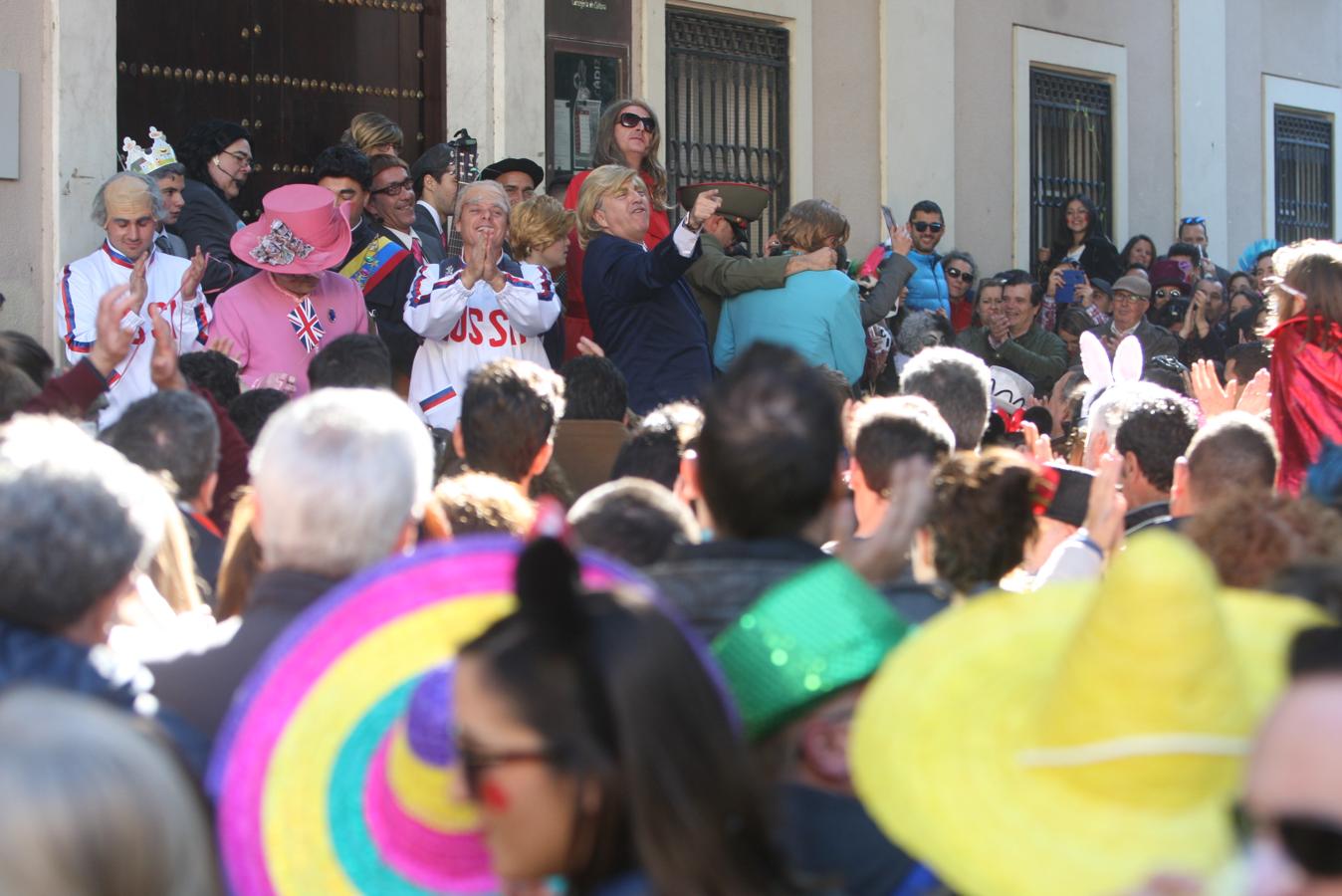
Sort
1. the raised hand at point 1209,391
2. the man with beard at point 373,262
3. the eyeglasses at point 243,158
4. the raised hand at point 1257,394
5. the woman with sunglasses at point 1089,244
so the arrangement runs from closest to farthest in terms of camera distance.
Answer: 1. the raised hand at point 1209,391
2. the raised hand at point 1257,394
3. the man with beard at point 373,262
4. the eyeglasses at point 243,158
5. the woman with sunglasses at point 1089,244

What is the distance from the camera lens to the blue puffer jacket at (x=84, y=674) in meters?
2.62

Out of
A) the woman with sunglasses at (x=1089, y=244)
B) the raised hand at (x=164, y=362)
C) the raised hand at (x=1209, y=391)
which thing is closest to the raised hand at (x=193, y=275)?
the raised hand at (x=164, y=362)

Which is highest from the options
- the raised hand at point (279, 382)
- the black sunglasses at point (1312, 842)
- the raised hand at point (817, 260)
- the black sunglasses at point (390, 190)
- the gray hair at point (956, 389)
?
the black sunglasses at point (390, 190)

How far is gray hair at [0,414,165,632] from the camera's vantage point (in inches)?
107

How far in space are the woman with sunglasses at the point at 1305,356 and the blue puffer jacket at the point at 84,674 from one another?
5083 millimetres

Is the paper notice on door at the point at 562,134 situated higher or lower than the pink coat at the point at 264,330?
higher

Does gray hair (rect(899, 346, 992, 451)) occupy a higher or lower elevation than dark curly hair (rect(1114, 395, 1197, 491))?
higher

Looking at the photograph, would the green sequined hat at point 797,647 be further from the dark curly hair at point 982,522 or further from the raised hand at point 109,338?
the raised hand at point 109,338

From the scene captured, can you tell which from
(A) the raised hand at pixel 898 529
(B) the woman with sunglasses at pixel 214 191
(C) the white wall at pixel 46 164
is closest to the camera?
(A) the raised hand at pixel 898 529

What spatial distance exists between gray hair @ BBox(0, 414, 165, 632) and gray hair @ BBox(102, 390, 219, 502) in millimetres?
1623

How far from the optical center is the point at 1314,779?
5.85 feet

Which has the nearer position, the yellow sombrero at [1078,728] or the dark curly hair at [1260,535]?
the yellow sombrero at [1078,728]

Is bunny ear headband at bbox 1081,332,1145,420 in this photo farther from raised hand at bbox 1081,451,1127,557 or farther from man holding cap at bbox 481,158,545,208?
man holding cap at bbox 481,158,545,208

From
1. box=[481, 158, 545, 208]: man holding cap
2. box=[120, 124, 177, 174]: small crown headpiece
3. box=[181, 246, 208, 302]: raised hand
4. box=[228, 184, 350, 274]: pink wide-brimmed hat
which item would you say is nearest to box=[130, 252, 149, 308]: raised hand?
box=[181, 246, 208, 302]: raised hand
